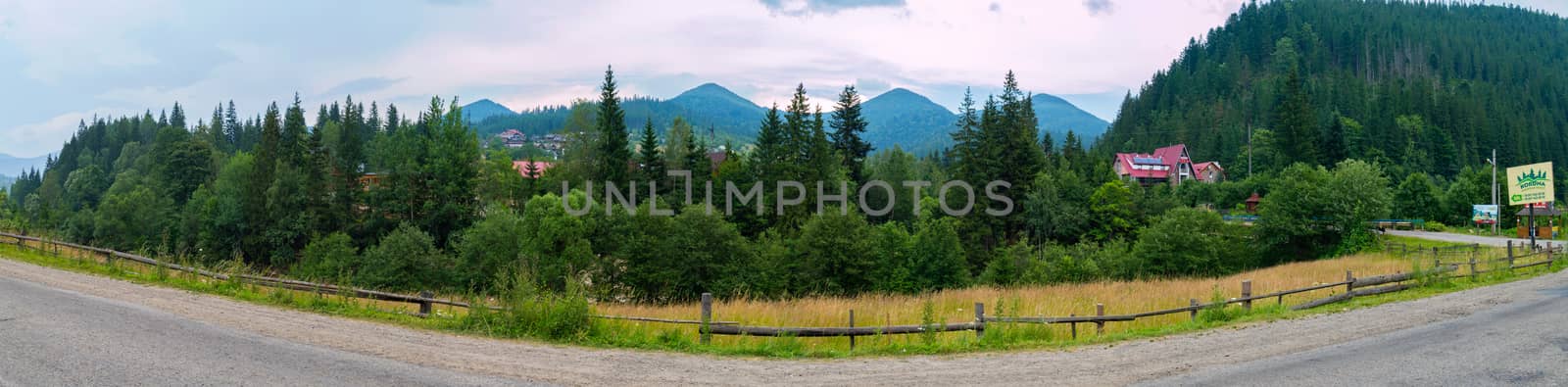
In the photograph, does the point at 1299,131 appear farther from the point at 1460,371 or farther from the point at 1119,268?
the point at 1460,371

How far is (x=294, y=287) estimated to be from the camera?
1598cm

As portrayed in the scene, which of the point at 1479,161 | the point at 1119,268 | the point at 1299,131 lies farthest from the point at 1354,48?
the point at 1119,268

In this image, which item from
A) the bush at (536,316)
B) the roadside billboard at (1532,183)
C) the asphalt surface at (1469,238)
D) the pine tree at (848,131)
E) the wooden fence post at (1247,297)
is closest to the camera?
the bush at (536,316)

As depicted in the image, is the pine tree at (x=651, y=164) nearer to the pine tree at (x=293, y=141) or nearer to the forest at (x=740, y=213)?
the forest at (x=740, y=213)

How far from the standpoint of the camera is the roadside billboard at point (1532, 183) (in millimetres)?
27500

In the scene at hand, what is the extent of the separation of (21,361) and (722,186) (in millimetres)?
49843

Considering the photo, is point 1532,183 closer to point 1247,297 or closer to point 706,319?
point 1247,297

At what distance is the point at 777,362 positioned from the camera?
11039 mm

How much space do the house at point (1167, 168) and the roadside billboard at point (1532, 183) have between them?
3011 inches

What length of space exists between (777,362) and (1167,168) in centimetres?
11379

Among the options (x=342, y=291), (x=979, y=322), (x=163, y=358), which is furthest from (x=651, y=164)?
(x=163, y=358)

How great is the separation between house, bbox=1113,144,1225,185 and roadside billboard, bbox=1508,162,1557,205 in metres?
76.5

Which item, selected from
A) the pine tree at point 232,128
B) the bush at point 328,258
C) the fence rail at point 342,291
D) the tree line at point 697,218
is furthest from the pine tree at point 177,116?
the fence rail at point 342,291

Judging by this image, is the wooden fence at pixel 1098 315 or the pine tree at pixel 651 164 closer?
the wooden fence at pixel 1098 315
